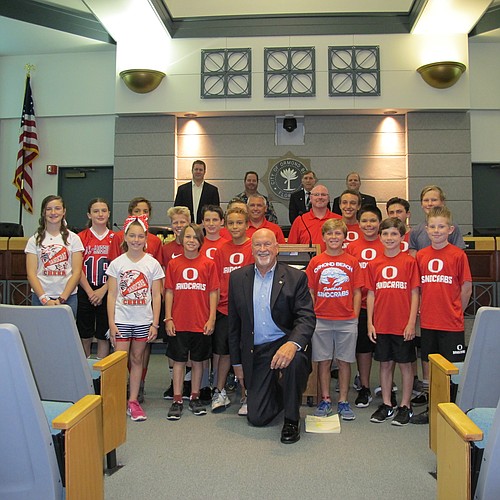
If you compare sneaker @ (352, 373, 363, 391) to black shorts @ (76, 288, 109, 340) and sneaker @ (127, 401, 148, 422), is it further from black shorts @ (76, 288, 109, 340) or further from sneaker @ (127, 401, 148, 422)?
black shorts @ (76, 288, 109, 340)

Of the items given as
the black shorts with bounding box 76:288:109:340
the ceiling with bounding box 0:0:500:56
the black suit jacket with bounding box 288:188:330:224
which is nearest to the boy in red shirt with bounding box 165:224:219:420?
the black shorts with bounding box 76:288:109:340

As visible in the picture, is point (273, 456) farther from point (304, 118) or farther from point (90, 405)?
point (304, 118)

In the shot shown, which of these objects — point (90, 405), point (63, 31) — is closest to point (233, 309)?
point (90, 405)

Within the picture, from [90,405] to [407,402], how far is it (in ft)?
7.26

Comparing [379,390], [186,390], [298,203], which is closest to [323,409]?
[379,390]

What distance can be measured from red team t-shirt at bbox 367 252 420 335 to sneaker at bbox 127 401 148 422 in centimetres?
157

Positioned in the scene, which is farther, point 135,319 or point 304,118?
point 304,118

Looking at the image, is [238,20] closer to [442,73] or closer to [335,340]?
[442,73]

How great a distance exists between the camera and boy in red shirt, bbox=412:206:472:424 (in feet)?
10.9

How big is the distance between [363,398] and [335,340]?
0.51 meters

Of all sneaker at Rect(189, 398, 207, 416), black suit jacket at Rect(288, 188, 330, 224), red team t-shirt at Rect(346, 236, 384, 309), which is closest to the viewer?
sneaker at Rect(189, 398, 207, 416)

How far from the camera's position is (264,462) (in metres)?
2.74

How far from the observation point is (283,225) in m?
8.07

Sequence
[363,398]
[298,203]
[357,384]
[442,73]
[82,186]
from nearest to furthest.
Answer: [363,398], [357,384], [298,203], [442,73], [82,186]
